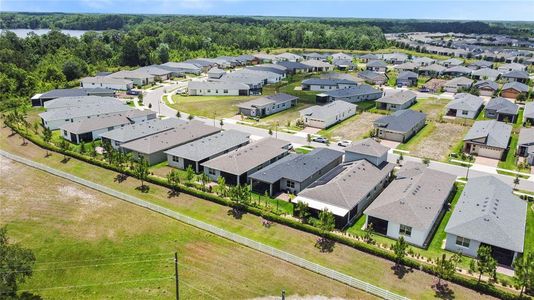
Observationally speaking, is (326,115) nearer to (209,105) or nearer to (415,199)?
(209,105)

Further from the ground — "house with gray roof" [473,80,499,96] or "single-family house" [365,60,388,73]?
"single-family house" [365,60,388,73]

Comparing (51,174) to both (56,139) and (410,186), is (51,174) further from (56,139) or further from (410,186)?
(410,186)

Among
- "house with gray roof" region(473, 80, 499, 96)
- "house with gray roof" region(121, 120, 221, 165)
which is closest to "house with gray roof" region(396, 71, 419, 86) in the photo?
"house with gray roof" region(473, 80, 499, 96)

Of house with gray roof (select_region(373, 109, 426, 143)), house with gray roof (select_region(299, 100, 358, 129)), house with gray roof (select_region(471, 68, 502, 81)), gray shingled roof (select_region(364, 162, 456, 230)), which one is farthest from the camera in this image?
house with gray roof (select_region(471, 68, 502, 81))

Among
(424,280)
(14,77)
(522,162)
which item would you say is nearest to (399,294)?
(424,280)

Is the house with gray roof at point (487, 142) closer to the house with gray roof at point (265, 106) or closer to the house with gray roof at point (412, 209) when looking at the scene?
the house with gray roof at point (412, 209)

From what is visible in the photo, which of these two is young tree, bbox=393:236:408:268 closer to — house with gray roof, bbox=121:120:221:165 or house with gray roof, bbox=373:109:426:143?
house with gray roof, bbox=121:120:221:165
